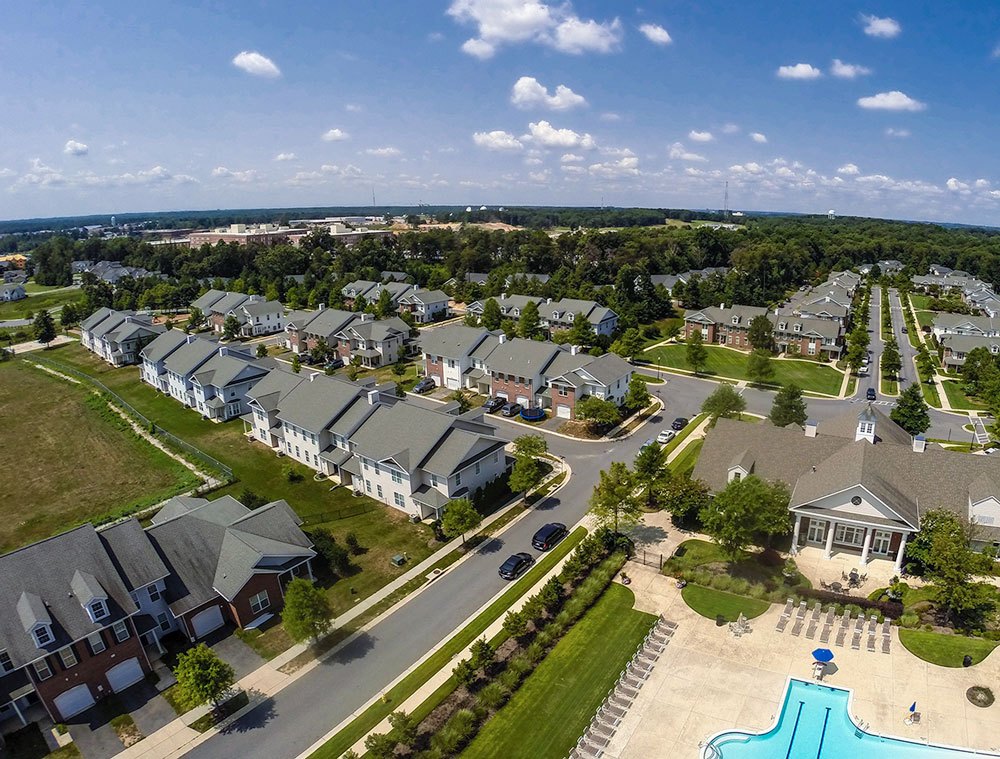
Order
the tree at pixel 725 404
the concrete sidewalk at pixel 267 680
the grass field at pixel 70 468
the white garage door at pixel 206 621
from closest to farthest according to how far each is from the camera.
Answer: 1. the concrete sidewalk at pixel 267 680
2. the white garage door at pixel 206 621
3. the grass field at pixel 70 468
4. the tree at pixel 725 404

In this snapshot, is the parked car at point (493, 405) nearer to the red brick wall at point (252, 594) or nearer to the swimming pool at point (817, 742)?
the red brick wall at point (252, 594)

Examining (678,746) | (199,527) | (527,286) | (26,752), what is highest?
(527,286)

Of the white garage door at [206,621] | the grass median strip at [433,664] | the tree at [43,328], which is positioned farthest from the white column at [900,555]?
the tree at [43,328]

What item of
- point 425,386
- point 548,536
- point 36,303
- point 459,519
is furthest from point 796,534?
point 36,303

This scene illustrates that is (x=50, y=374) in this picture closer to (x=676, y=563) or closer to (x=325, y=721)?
(x=325, y=721)

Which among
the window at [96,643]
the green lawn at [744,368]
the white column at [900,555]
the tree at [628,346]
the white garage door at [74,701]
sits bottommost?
the white garage door at [74,701]

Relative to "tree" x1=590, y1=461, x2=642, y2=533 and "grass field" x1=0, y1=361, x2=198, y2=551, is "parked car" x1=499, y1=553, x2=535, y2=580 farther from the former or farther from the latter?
"grass field" x1=0, y1=361, x2=198, y2=551

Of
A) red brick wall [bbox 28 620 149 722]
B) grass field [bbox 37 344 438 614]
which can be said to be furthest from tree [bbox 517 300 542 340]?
red brick wall [bbox 28 620 149 722]

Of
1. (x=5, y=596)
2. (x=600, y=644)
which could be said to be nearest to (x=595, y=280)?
(x=600, y=644)
